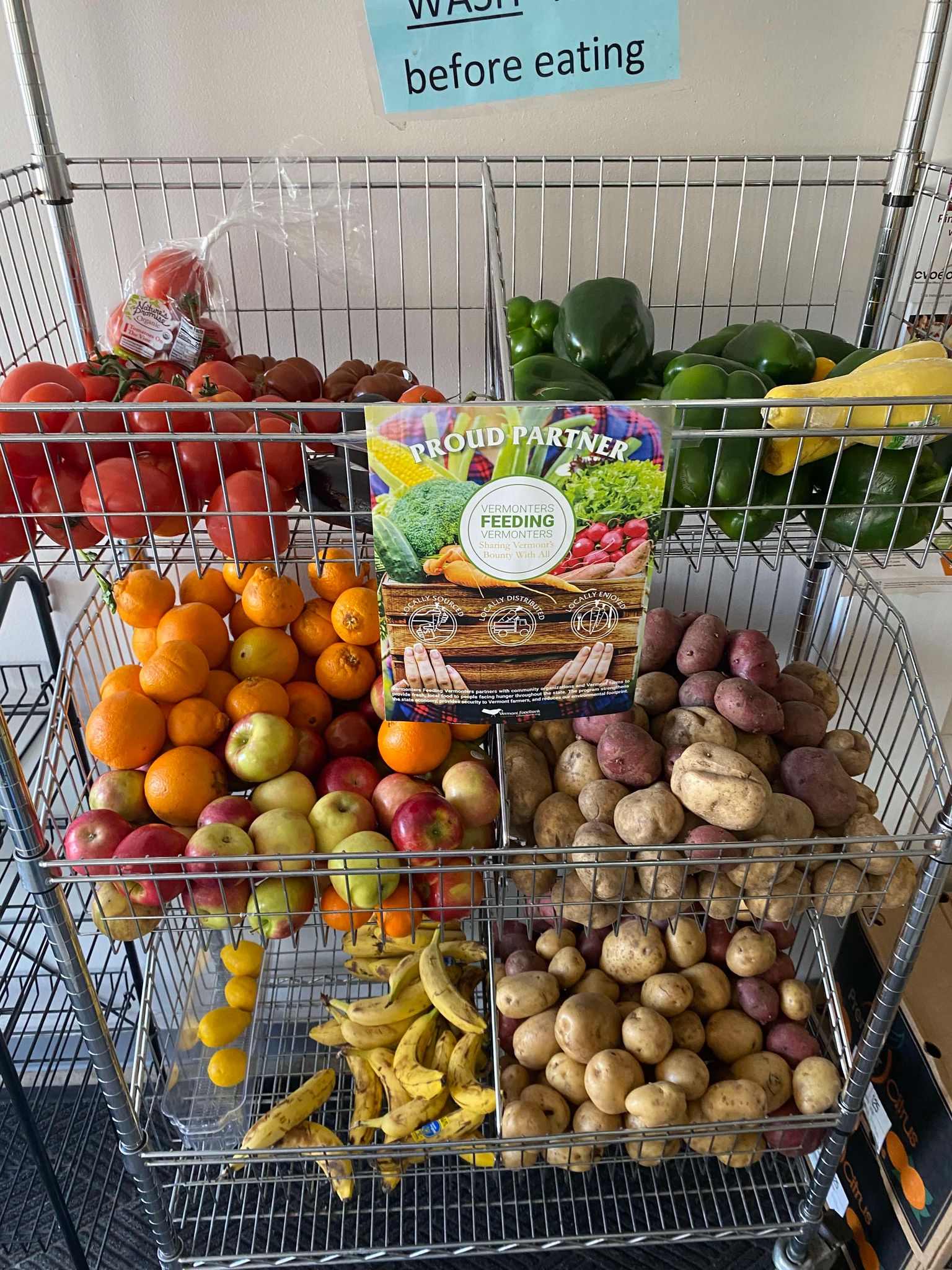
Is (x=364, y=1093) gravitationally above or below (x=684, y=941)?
below

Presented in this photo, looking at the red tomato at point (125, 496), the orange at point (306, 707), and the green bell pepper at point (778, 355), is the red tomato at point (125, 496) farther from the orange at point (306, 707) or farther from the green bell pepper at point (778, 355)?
the green bell pepper at point (778, 355)

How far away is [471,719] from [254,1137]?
0.67 meters

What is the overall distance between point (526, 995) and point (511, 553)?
579mm

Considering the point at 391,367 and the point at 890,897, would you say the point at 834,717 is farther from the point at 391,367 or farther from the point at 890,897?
the point at 391,367

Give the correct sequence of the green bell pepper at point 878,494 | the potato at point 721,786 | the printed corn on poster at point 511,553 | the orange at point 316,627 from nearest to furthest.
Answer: the printed corn on poster at point 511,553 → the green bell pepper at point 878,494 → the potato at point 721,786 → the orange at point 316,627

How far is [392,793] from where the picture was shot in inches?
38.6

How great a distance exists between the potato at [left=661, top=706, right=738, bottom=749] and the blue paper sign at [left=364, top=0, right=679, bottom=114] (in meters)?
0.79

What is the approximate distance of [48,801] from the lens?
35.1 inches

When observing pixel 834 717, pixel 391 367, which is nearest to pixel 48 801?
pixel 391 367

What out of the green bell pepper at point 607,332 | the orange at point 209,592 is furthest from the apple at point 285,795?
the green bell pepper at point 607,332

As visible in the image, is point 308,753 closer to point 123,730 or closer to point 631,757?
point 123,730

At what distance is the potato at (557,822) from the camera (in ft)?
3.10

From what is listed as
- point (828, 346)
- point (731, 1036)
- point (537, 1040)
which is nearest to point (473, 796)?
point (537, 1040)

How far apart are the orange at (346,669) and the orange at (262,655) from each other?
4 cm
